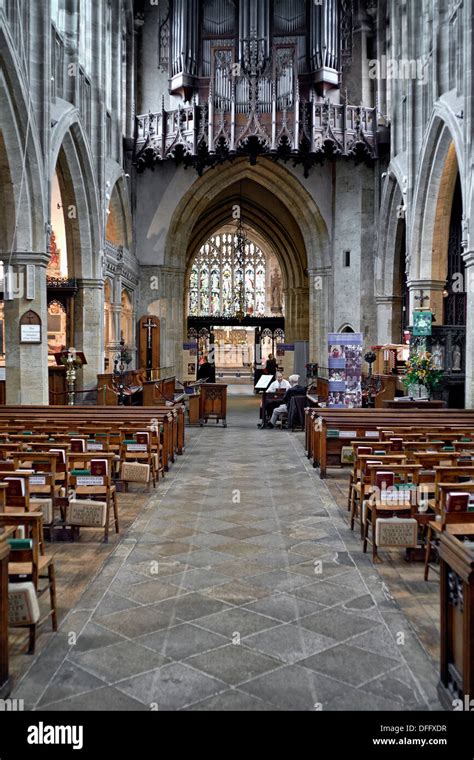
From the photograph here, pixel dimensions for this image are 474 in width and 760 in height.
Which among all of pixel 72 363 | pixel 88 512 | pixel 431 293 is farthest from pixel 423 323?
pixel 88 512

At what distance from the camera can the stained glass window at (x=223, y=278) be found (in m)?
40.7

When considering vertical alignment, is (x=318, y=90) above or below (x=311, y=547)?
above

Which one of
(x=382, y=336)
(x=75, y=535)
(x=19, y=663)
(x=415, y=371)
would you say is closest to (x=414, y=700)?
(x=19, y=663)

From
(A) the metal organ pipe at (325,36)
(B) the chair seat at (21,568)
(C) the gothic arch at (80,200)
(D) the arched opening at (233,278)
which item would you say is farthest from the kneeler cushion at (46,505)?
(D) the arched opening at (233,278)

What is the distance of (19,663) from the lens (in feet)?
11.9

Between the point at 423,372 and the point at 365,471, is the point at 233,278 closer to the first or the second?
the point at 423,372

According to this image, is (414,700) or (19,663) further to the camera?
(19,663)

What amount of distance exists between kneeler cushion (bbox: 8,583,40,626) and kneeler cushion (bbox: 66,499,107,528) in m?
2.25

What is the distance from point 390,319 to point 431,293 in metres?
4.38

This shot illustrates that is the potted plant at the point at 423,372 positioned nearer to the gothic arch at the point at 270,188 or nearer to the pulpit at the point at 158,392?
the pulpit at the point at 158,392

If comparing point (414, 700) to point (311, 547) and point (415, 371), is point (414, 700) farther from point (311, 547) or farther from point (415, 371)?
point (415, 371)

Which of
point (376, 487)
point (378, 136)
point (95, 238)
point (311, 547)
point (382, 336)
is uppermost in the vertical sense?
point (378, 136)

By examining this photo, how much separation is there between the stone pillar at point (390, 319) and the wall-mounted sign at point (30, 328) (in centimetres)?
1242

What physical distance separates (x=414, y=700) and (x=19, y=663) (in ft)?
6.91
